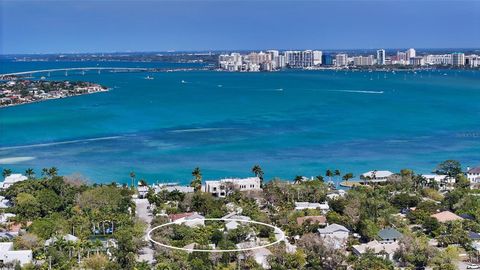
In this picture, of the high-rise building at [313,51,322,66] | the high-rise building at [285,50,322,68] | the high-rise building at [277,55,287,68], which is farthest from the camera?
the high-rise building at [313,51,322,66]

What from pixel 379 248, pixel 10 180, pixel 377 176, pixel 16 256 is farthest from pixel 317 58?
pixel 16 256

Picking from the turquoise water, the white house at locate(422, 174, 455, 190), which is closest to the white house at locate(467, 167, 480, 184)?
the white house at locate(422, 174, 455, 190)

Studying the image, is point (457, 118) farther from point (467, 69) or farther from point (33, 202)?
point (467, 69)

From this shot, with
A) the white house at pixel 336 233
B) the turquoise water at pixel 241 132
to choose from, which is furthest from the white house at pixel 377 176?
the white house at pixel 336 233

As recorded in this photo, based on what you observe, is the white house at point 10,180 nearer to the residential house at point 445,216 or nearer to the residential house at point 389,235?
the residential house at point 389,235

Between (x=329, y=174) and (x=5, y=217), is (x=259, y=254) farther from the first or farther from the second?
(x=329, y=174)

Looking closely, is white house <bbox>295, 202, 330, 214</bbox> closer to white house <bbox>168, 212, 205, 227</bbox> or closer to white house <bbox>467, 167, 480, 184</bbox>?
white house <bbox>168, 212, 205, 227</bbox>
